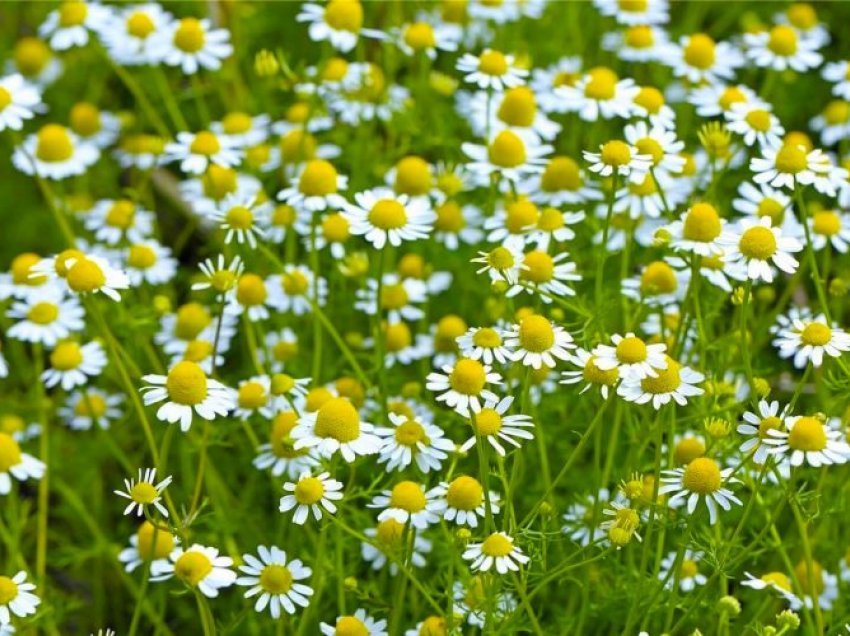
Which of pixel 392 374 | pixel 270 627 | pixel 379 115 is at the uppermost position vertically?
pixel 379 115

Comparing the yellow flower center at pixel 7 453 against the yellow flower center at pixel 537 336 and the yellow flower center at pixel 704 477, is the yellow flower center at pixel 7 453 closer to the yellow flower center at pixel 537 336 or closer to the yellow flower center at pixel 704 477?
the yellow flower center at pixel 537 336

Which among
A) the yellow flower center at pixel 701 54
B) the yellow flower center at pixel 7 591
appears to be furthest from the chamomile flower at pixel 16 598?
the yellow flower center at pixel 701 54

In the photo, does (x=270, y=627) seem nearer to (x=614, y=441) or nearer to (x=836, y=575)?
(x=614, y=441)

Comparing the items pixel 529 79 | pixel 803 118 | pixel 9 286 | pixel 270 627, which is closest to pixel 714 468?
pixel 270 627

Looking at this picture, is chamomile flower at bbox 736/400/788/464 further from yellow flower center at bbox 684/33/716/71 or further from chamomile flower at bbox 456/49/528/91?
yellow flower center at bbox 684/33/716/71

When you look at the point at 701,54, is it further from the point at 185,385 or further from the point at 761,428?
the point at 185,385

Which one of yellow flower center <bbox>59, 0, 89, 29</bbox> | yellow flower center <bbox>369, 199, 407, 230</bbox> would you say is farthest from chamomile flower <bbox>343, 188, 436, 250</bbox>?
yellow flower center <bbox>59, 0, 89, 29</bbox>

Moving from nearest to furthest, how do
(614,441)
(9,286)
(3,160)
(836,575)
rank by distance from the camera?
1. (614,441)
2. (836,575)
3. (9,286)
4. (3,160)
